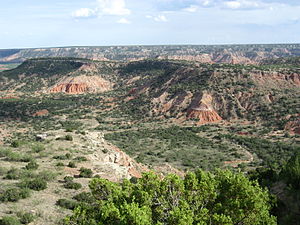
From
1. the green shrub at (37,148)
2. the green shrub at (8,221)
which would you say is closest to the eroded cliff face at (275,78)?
the green shrub at (37,148)

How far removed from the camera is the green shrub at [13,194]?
19.0 m

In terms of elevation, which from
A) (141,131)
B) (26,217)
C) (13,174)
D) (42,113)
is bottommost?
(141,131)

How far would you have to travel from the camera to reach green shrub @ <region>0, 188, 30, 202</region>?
1902 cm

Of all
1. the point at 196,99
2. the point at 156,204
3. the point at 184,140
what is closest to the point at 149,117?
the point at 196,99

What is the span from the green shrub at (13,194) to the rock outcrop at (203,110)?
6552 cm

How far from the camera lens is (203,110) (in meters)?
84.4

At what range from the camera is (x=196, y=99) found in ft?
294

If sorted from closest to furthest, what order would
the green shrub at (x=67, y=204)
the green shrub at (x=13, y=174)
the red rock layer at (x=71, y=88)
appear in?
the green shrub at (x=67, y=204)
the green shrub at (x=13, y=174)
the red rock layer at (x=71, y=88)

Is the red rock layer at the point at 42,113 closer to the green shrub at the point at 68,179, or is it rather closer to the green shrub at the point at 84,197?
the green shrub at the point at 68,179

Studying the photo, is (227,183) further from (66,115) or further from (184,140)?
(66,115)

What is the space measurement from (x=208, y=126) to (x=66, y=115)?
47846 millimetres

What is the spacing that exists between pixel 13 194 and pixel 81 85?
13290 centimetres

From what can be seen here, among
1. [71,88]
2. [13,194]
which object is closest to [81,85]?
[71,88]

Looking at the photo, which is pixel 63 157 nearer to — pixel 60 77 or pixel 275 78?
pixel 275 78
